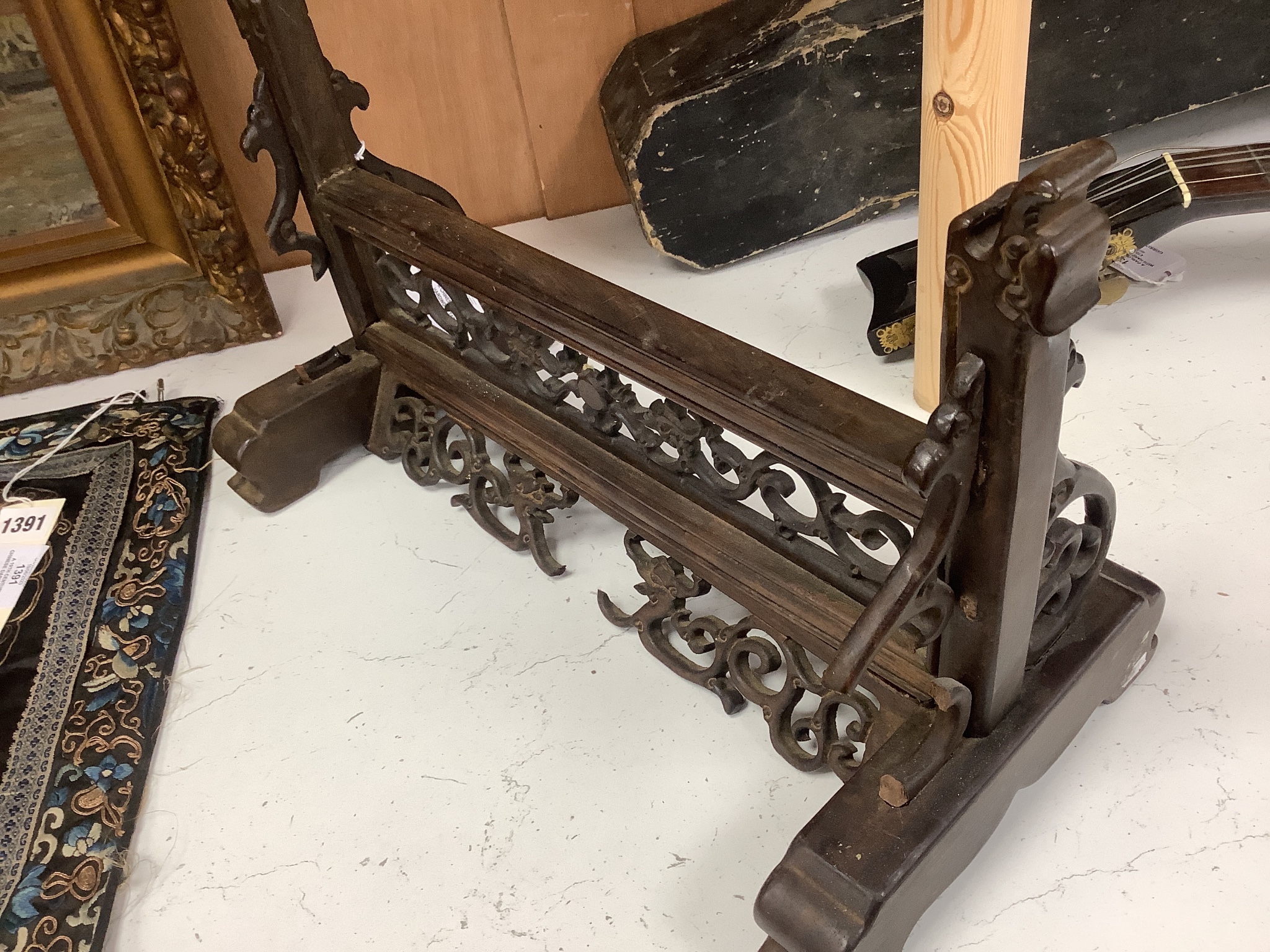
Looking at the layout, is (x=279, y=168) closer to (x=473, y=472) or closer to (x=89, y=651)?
(x=473, y=472)

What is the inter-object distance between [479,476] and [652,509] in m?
0.33

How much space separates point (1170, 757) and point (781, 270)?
3.37ft

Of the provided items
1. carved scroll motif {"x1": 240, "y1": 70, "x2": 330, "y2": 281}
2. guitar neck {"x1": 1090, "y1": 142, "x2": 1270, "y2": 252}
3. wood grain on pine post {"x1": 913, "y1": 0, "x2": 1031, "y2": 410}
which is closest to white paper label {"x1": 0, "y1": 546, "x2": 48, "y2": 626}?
carved scroll motif {"x1": 240, "y1": 70, "x2": 330, "y2": 281}

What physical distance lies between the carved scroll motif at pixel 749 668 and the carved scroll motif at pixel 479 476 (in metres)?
0.13

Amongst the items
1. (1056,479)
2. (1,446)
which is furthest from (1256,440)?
(1,446)

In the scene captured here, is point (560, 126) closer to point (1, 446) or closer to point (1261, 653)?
point (1, 446)

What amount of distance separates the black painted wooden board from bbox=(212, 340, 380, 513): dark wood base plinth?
55cm

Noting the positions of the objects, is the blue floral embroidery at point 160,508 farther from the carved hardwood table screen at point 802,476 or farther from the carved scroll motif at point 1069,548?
the carved scroll motif at point 1069,548

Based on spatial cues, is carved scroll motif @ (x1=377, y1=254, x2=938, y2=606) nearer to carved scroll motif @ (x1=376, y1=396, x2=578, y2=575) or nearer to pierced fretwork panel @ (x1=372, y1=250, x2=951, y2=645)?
pierced fretwork panel @ (x1=372, y1=250, x2=951, y2=645)

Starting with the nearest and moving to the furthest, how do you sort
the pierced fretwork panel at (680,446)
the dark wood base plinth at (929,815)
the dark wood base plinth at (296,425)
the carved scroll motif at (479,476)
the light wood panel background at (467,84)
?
the dark wood base plinth at (929,815) < the pierced fretwork panel at (680,446) < the carved scroll motif at (479,476) < the dark wood base plinth at (296,425) < the light wood panel background at (467,84)

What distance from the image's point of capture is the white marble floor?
0.96 meters

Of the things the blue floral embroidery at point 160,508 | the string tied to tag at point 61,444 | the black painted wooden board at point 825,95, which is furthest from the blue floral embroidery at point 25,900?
the black painted wooden board at point 825,95

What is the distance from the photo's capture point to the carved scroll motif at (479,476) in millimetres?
1292

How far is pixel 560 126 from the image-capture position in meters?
1.95
